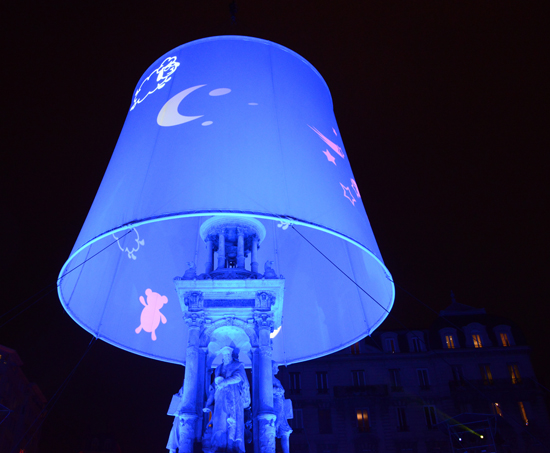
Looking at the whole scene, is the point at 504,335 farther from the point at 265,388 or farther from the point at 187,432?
the point at 187,432

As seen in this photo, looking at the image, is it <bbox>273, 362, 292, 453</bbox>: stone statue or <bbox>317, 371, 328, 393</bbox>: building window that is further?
<bbox>317, 371, 328, 393</bbox>: building window

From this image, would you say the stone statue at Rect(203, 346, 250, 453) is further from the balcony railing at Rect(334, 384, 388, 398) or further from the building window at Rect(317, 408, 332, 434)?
the balcony railing at Rect(334, 384, 388, 398)

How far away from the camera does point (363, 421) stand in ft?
86.5

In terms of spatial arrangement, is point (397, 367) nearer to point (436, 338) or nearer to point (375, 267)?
point (436, 338)

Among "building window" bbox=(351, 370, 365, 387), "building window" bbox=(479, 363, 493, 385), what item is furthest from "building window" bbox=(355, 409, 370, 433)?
"building window" bbox=(479, 363, 493, 385)

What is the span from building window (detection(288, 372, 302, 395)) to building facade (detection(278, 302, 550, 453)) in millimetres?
57

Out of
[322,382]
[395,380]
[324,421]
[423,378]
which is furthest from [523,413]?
[322,382]

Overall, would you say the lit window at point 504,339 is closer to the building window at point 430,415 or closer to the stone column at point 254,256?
the building window at point 430,415

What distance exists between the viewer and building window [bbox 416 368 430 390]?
27.5 meters

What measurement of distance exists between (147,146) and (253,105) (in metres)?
1.54

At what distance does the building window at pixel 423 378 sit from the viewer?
27500 millimetres

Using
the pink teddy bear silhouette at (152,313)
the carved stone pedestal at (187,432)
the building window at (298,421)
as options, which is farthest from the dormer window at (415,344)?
the carved stone pedestal at (187,432)

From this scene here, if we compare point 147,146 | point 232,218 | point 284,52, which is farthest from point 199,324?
point 284,52

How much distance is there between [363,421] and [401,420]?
210 cm
